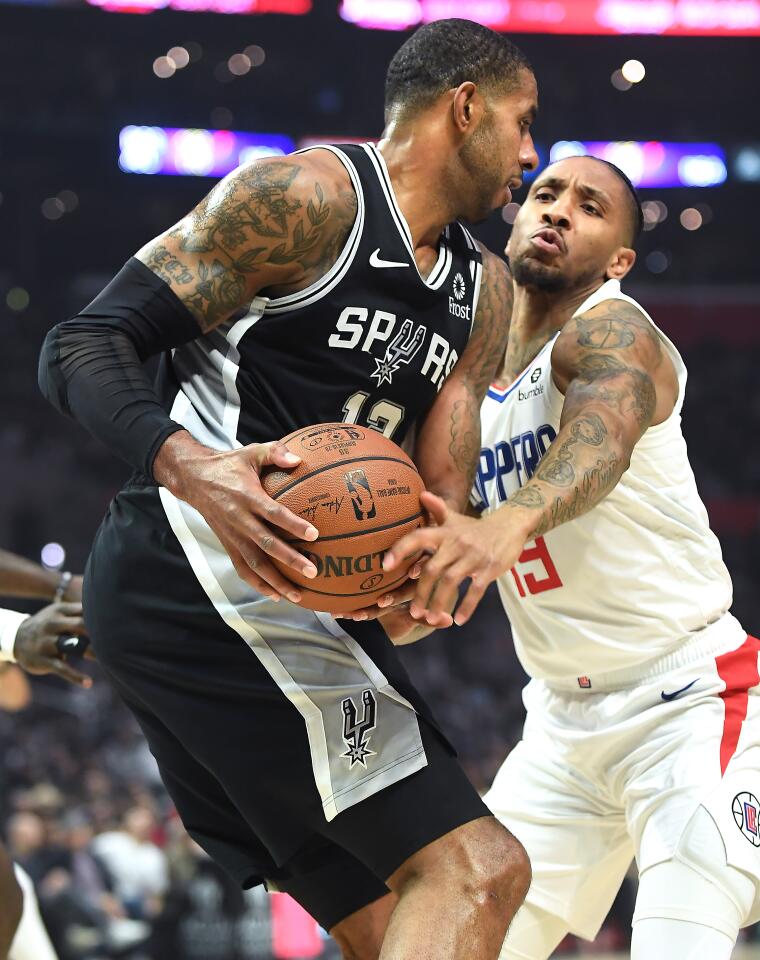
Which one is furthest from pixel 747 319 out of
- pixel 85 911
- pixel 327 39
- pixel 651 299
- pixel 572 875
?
pixel 572 875

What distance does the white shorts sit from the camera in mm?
3014

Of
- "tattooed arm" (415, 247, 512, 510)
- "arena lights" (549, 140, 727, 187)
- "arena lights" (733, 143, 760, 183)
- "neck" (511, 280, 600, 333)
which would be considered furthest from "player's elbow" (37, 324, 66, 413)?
"arena lights" (733, 143, 760, 183)

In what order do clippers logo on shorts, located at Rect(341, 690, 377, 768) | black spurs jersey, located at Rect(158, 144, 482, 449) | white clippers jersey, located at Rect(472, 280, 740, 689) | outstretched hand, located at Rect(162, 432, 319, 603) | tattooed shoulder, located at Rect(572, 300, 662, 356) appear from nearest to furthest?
outstretched hand, located at Rect(162, 432, 319, 603)
clippers logo on shorts, located at Rect(341, 690, 377, 768)
black spurs jersey, located at Rect(158, 144, 482, 449)
tattooed shoulder, located at Rect(572, 300, 662, 356)
white clippers jersey, located at Rect(472, 280, 740, 689)

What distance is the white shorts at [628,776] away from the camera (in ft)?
9.89

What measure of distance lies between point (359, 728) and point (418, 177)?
131 centimetres

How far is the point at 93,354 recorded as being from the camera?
253 cm

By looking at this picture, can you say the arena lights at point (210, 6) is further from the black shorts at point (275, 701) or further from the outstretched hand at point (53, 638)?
the black shorts at point (275, 701)

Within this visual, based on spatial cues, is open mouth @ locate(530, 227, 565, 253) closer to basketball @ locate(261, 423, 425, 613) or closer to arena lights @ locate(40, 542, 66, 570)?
basketball @ locate(261, 423, 425, 613)

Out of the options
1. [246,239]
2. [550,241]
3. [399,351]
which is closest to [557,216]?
[550,241]

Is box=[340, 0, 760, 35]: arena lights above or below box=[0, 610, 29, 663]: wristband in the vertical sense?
above

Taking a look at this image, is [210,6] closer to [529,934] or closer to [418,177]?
[418,177]

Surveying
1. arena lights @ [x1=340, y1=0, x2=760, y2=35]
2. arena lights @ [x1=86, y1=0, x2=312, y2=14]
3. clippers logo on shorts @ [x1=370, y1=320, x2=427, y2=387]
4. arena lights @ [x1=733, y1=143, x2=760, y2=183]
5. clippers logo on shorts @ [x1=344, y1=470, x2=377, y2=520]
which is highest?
arena lights @ [x1=86, y1=0, x2=312, y2=14]

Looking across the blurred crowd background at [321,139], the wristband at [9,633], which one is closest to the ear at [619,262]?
the wristband at [9,633]

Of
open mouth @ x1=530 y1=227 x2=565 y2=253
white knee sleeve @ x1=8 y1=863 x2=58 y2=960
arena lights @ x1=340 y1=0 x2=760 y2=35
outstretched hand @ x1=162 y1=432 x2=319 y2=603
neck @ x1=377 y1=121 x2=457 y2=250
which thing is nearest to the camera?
outstretched hand @ x1=162 y1=432 x2=319 y2=603
